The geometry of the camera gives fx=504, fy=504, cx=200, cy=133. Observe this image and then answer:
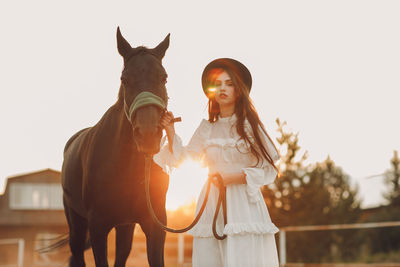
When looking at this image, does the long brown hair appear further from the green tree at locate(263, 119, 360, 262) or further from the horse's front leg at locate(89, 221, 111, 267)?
the green tree at locate(263, 119, 360, 262)

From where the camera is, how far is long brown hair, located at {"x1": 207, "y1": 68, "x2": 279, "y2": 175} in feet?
11.1

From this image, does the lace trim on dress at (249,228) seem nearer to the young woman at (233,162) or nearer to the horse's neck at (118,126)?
the young woman at (233,162)

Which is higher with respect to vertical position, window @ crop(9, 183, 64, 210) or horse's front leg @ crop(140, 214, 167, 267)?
window @ crop(9, 183, 64, 210)

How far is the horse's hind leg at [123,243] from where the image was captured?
4.68m

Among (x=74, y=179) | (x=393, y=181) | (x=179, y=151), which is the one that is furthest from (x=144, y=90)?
(x=393, y=181)

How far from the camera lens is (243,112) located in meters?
3.50

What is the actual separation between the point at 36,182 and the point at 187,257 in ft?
41.0

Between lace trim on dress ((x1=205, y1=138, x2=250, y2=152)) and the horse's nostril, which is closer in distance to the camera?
the horse's nostril

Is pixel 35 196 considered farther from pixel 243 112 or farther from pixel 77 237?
pixel 243 112

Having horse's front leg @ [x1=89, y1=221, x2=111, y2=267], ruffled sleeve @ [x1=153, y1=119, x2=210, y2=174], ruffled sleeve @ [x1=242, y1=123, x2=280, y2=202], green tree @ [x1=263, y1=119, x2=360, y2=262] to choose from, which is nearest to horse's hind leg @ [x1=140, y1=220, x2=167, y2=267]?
horse's front leg @ [x1=89, y1=221, x2=111, y2=267]

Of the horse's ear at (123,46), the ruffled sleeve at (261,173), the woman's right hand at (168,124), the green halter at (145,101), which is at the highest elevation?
the horse's ear at (123,46)

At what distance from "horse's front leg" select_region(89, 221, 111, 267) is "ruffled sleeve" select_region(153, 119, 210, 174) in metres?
0.76

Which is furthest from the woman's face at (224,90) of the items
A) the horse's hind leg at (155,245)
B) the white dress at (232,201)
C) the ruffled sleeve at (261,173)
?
the horse's hind leg at (155,245)

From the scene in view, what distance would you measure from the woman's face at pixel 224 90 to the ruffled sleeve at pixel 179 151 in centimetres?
22
